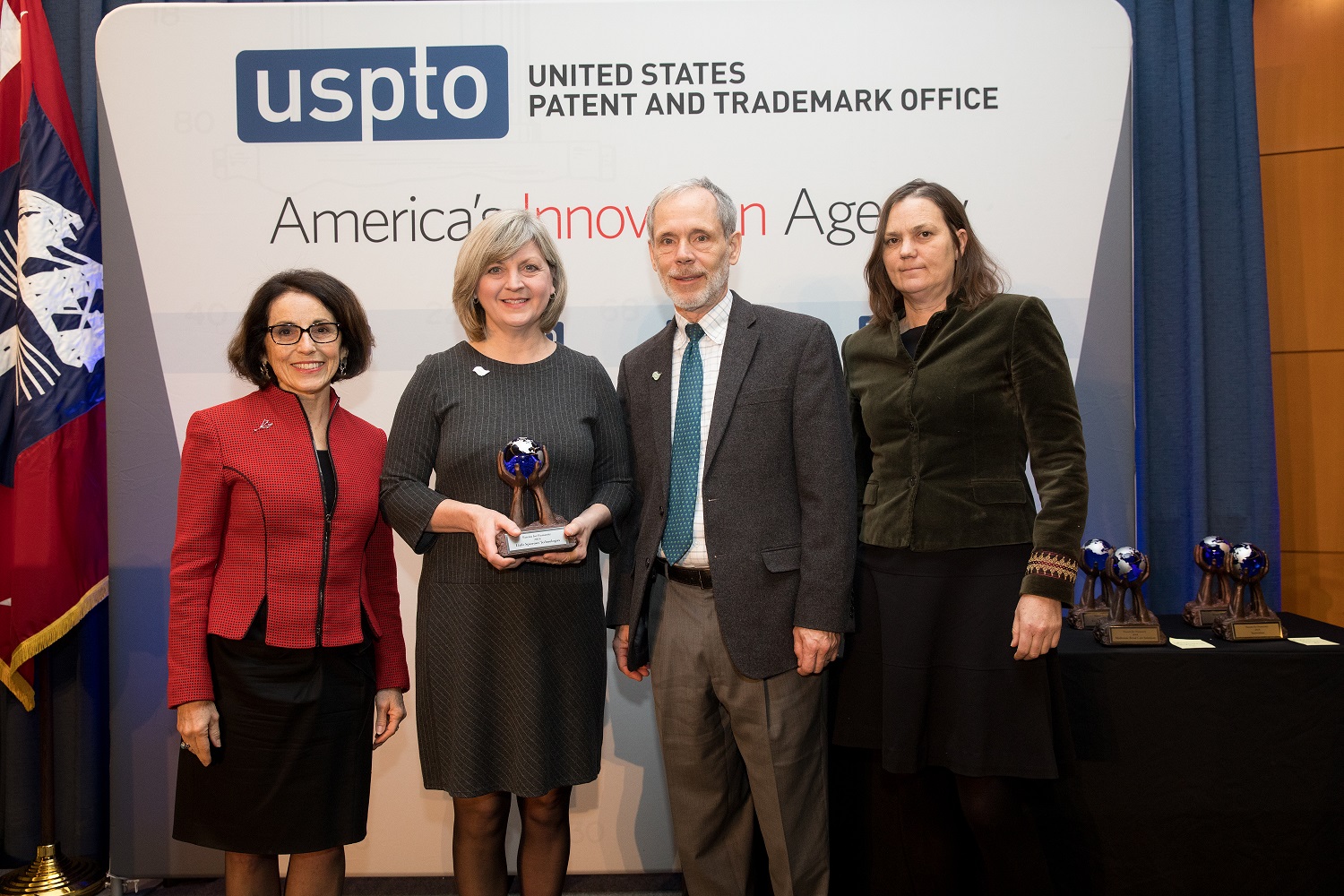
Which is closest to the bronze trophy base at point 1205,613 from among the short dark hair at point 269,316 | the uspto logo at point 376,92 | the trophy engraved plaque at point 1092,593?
the trophy engraved plaque at point 1092,593

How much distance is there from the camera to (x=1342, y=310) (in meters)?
3.16

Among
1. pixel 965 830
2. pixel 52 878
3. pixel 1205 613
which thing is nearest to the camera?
pixel 965 830

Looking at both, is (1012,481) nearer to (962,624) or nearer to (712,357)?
(962,624)

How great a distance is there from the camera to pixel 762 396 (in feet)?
6.17

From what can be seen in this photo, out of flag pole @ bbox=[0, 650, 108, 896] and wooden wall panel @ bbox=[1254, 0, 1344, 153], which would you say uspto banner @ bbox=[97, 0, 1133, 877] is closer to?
flag pole @ bbox=[0, 650, 108, 896]

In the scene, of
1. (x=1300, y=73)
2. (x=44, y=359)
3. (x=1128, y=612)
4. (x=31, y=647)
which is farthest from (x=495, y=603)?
(x=1300, y=73)

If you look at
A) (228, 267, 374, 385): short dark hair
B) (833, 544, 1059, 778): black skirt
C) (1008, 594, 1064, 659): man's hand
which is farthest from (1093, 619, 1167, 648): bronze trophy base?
(228, 267, 374, 385): short dark hair

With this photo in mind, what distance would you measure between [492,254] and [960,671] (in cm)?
133

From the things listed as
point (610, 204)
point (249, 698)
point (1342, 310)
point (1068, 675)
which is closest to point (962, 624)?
point (1068, 675)

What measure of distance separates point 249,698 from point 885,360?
1510 mm

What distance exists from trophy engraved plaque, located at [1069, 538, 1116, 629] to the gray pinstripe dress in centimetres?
134

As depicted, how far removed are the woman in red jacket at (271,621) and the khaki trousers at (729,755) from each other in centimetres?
67

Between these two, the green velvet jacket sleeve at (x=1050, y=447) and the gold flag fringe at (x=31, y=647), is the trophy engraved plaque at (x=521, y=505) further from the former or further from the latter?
the gold flag fringe at (x=31, y=647)

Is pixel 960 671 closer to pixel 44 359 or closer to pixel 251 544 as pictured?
pixel 251 544
